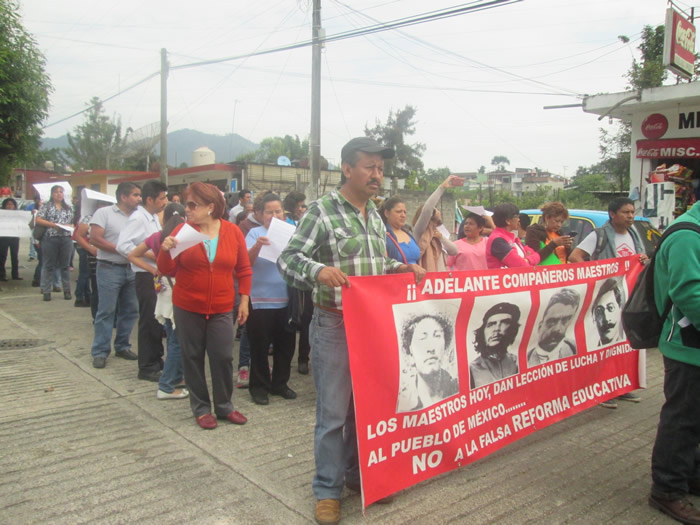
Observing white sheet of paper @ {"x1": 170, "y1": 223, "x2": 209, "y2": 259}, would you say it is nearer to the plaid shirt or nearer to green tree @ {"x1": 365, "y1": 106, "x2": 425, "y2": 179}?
the plaid shirt

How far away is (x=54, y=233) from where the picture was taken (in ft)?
32.2

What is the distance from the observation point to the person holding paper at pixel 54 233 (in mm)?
9688

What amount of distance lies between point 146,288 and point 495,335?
10.7 feet

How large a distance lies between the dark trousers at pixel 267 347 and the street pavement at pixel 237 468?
211 millimetres

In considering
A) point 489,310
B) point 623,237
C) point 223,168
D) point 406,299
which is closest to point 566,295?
point 489,310

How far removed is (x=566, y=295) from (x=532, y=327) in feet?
1.64

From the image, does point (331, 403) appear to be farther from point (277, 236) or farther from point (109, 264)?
point (109, 264)

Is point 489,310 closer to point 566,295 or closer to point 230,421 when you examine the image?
point 566,295

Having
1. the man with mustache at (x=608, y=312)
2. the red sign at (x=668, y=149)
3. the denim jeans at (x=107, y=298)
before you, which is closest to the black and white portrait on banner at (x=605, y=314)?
the man with mustache at (x=608, y=312)

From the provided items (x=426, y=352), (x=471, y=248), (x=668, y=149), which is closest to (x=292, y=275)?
(x=426, y=352)

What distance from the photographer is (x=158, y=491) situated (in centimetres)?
324

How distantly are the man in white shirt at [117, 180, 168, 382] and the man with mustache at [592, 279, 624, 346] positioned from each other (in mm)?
3880

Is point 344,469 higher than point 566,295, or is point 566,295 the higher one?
point 566,295

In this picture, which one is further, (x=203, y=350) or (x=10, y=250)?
(x=10, y=250)
